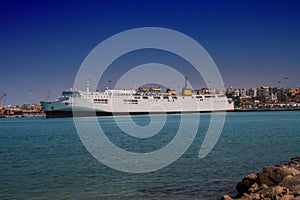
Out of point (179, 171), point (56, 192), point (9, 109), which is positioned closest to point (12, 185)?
point (56, 192)

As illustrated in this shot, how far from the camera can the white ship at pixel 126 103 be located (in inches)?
2766

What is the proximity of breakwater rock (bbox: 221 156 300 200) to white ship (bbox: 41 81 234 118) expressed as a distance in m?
62.9

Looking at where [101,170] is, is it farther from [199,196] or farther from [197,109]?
[197,109]

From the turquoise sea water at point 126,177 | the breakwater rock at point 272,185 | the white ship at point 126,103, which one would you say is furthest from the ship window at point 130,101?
the breakwater rock at point 272,185

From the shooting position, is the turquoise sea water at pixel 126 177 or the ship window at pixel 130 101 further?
the ship window at pixel 130 101

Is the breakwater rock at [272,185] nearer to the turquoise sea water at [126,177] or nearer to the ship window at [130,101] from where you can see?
the turquoise sea water at [126,177]

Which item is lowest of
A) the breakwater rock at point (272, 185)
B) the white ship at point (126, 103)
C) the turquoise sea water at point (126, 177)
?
the turquoise sea water at point (126, 177)

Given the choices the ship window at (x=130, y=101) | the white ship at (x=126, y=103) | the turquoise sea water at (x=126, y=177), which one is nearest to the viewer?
the turquoise sea water at (x=126, y=177)

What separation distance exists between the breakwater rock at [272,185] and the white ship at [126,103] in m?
62.9

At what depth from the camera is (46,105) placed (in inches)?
2820

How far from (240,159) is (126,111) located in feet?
209

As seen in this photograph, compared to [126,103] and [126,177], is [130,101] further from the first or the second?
[126,177]

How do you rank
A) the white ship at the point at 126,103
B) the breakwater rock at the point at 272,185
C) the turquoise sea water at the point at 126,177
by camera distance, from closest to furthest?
the breakwater rock at the point at 272,185 → the turquoise sea water at the point at 126,177 → the white ship at the point at 126,103

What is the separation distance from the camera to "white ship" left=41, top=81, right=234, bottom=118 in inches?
2766
